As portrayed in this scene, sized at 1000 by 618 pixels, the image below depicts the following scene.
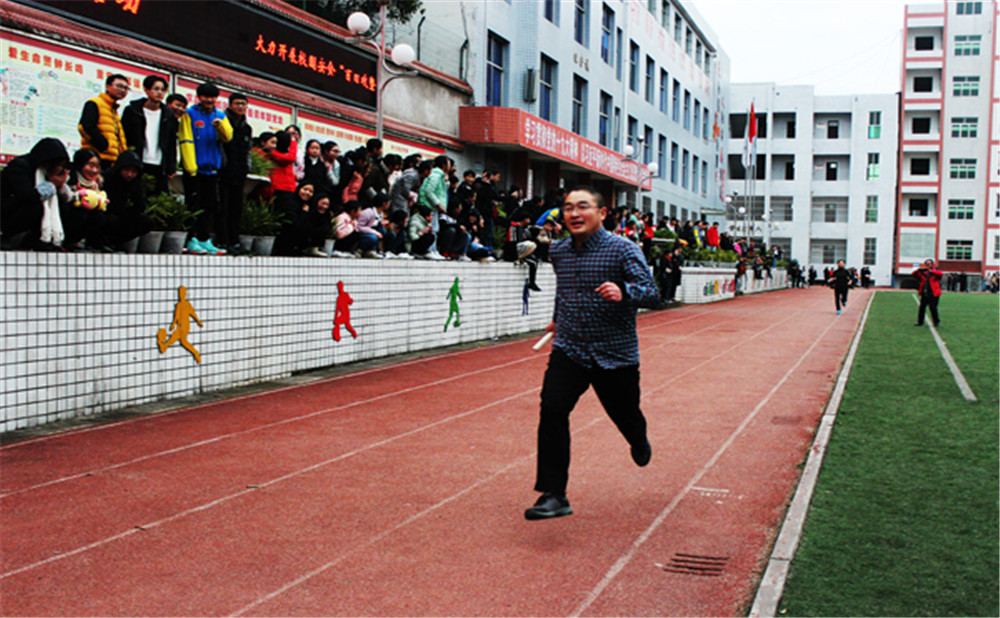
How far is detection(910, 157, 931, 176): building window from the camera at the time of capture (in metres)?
76.1

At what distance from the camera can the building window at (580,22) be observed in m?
32.9

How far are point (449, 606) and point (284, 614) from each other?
75 centimetres

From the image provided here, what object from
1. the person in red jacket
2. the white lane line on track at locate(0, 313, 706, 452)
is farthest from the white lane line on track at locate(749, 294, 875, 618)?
the person in red jacket

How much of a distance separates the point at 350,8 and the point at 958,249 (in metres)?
68.1

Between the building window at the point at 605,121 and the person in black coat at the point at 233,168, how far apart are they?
26902 millimetres

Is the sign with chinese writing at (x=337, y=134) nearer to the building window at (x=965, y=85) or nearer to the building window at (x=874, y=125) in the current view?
the building window at (x=874, y=125)

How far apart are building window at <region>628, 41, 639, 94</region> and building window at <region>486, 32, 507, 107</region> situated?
1383cm

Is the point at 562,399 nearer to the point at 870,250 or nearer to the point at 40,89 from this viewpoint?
the point at 40,89

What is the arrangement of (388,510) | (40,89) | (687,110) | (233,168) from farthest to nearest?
(687,110) → (40,89) → (233,168) → (388,510)

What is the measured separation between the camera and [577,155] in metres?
30.6

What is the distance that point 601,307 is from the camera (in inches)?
220

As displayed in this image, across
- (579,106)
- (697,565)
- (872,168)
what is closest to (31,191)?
(697,565)

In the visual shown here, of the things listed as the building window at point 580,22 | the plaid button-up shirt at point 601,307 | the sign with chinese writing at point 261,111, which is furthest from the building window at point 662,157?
the plaid button-up shirt at point 601,307

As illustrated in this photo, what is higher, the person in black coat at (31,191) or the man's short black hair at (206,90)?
the man's short black hair at (206,90)
